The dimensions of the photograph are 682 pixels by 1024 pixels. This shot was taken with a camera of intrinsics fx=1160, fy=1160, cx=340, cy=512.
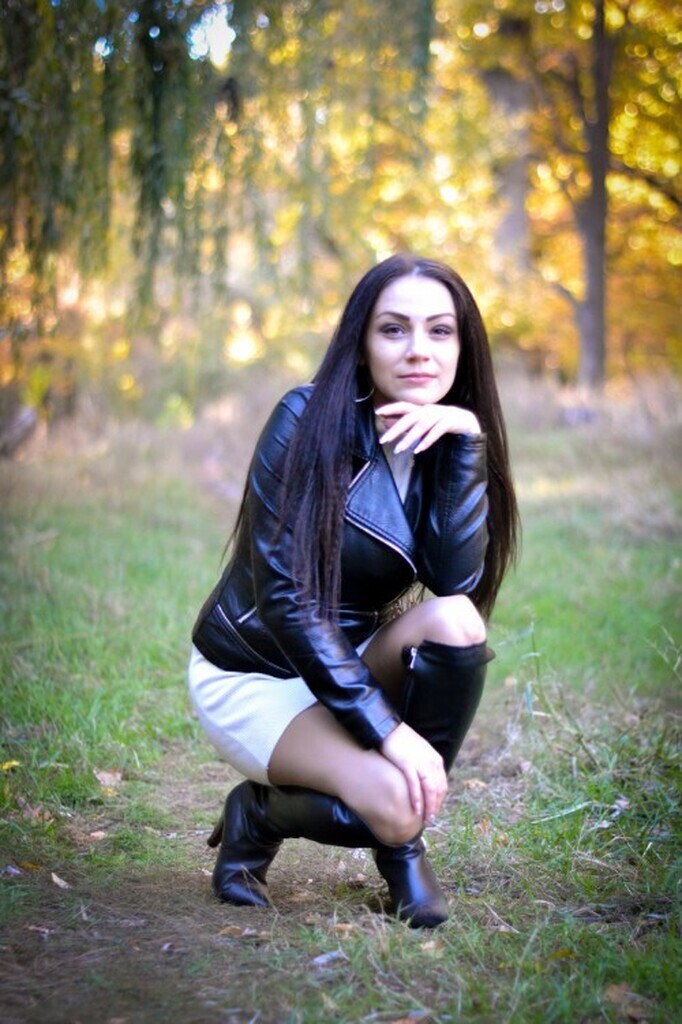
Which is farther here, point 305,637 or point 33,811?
point 33,811

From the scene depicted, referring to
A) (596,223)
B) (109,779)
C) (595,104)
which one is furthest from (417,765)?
(595,104)

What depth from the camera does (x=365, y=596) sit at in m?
2.82

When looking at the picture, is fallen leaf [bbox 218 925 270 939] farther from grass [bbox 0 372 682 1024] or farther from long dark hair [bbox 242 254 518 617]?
long dark hair [bbox 242 254 518 617]

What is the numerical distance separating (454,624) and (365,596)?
29 centimetres

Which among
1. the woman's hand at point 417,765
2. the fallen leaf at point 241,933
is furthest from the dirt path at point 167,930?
the woman's hand at point 417,765

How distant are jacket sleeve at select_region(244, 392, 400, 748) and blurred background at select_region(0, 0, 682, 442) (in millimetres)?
2539

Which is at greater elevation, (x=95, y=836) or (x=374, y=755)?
(x=374, y=755)

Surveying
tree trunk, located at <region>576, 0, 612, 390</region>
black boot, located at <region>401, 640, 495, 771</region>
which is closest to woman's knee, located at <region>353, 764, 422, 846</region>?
black boot, located at <region>401, 640, 495, 771</region>

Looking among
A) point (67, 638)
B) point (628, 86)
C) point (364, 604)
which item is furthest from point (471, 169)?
point (364, 604)

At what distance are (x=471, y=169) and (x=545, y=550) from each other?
9692mm

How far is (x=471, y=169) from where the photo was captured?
15766mm

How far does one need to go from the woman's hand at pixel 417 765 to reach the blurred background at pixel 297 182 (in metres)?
3.07

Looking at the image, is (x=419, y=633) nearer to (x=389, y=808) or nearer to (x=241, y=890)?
(x=389, y=808)

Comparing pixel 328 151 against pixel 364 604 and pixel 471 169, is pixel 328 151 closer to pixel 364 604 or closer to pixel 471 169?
pixel 364 604
